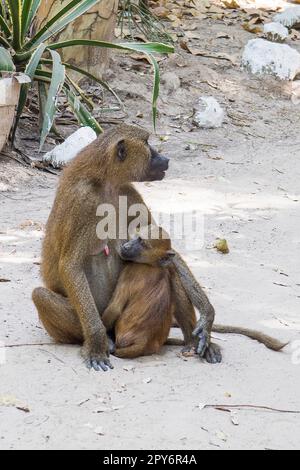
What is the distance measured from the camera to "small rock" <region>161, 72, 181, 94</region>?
34.2 ft

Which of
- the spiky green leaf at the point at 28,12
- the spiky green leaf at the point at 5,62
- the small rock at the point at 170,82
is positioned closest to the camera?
the spiky green leaf at the point at 5,62

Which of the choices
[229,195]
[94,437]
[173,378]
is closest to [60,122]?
[229,195]

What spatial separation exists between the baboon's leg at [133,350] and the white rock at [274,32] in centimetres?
827

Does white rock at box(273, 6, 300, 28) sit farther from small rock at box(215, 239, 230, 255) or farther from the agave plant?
small rock at box(215, 239, 230, 255)

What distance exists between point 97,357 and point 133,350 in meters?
0.23

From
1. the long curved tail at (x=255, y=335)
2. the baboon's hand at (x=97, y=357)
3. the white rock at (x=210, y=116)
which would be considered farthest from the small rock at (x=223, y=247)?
the white rock at (x=210, y=116)

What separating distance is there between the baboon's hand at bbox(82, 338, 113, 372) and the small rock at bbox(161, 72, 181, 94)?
6190 millimetres

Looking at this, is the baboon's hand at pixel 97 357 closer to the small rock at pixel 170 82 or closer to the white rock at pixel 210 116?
the white rock at pixel 210 116

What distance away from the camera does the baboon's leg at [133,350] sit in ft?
15.5

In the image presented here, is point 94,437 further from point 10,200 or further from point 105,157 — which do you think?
point 10,200

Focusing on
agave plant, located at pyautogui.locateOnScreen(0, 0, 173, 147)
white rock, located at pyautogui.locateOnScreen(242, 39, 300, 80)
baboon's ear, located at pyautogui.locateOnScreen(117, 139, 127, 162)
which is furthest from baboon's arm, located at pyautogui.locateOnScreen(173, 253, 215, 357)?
white rock, located at pyautogui.locateOnScreen(242, 39, 300, 80)

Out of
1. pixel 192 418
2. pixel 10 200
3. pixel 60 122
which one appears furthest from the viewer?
pixel 60 122

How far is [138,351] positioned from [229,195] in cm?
360

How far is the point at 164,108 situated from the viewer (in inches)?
396
